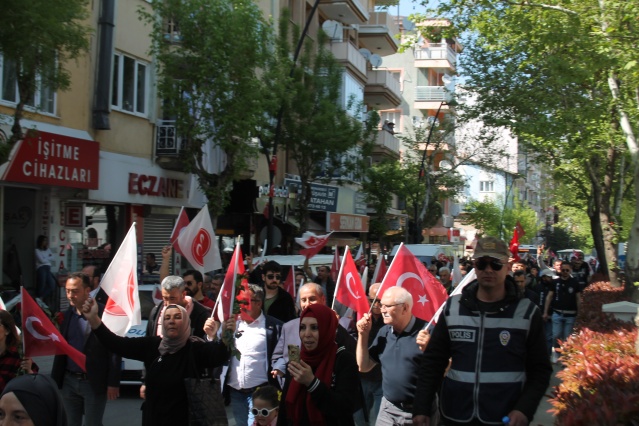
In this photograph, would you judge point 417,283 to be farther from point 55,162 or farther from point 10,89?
point 10,89

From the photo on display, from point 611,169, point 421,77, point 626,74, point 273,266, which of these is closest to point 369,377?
point 273,266

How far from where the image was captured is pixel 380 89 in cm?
4469

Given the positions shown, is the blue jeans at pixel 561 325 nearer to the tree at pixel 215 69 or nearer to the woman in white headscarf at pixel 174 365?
the tree at pixel 215 69

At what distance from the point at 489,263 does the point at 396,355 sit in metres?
1.75

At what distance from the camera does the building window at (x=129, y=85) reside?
2253 centimetres

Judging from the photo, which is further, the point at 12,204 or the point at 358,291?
the point at 12,204

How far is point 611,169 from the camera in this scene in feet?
80.8

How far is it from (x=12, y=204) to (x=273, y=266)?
1141 centimetres

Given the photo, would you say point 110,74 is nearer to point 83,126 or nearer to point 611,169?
point 83,126

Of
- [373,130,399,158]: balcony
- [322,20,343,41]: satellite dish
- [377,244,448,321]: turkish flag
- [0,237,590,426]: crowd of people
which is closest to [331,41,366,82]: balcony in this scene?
[322,20,343,41]: satellite dish

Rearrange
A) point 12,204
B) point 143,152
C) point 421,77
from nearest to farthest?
1. point 12,204
2. point 143,152
3. point 421,77

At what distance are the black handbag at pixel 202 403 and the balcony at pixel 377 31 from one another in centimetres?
3906

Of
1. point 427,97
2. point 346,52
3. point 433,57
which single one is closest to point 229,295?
point 346,52

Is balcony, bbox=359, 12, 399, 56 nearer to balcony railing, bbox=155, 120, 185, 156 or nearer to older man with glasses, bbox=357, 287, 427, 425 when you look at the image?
balcony railing, bbox=155, 120, 185, 156
